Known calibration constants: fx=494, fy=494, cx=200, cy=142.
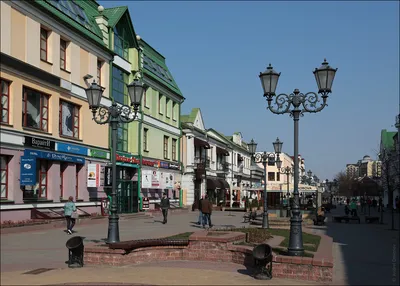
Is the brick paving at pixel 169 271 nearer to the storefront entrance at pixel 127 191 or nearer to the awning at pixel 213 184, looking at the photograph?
the storefront entrance at pixel 127 191

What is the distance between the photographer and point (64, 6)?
2794 cm

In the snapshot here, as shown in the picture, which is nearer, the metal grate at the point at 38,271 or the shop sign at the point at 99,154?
the metal grate at the point at 38,271

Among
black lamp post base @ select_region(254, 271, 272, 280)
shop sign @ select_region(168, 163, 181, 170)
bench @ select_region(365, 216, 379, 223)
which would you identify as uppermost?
shop sign @ select_region(168, 163, 181, 170)

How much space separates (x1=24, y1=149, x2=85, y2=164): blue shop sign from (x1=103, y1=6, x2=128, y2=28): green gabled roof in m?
10.2

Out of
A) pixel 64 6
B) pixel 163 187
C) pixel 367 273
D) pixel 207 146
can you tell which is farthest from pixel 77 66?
pixel 207 146

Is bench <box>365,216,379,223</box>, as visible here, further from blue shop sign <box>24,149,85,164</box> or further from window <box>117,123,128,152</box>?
blue shop sign <box>24,149,85,164</box>

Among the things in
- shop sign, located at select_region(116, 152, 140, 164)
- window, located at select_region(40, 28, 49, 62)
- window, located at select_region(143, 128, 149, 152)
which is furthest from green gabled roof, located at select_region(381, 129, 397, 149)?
window, located at select_region(40, 28, 49, 62)

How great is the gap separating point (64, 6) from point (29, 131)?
27.3 feet

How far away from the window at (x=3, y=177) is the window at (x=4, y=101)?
69.0 inches

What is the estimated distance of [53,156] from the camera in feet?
83.8

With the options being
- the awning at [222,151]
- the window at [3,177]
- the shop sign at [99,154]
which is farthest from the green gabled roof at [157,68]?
the window at [3,177]

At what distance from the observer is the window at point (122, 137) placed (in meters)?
34.6

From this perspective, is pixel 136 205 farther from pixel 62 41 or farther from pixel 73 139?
pixel 62 41

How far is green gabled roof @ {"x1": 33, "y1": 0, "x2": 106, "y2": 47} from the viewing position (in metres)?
25.0
